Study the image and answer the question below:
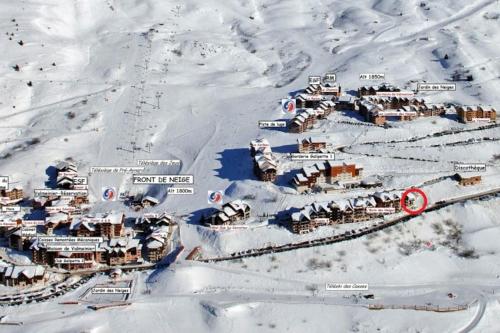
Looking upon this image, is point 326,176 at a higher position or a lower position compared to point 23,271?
higher

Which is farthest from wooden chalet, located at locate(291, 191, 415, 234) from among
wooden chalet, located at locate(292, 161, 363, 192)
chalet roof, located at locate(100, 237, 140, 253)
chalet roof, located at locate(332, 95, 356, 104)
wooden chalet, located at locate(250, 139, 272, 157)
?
chalet roof, located at locate(332, 95, 356, 104)

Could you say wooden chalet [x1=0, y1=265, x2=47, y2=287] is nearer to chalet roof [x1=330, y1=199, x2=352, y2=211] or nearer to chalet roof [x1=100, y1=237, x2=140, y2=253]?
chalet roof [x1=100, y1=237, x2=140, y2=253]

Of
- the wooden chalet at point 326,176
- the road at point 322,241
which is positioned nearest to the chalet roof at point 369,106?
the wooden chalet at point 326,176

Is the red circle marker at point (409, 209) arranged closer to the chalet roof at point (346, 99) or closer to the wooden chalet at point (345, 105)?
the wooden chalet at point (345, 105)

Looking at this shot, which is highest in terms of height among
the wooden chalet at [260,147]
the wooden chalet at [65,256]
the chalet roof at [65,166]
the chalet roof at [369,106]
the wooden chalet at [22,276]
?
the chalet roof at [369,106]

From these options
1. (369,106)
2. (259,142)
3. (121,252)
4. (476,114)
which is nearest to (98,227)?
(121,252)

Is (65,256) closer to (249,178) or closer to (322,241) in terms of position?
(249,178)
